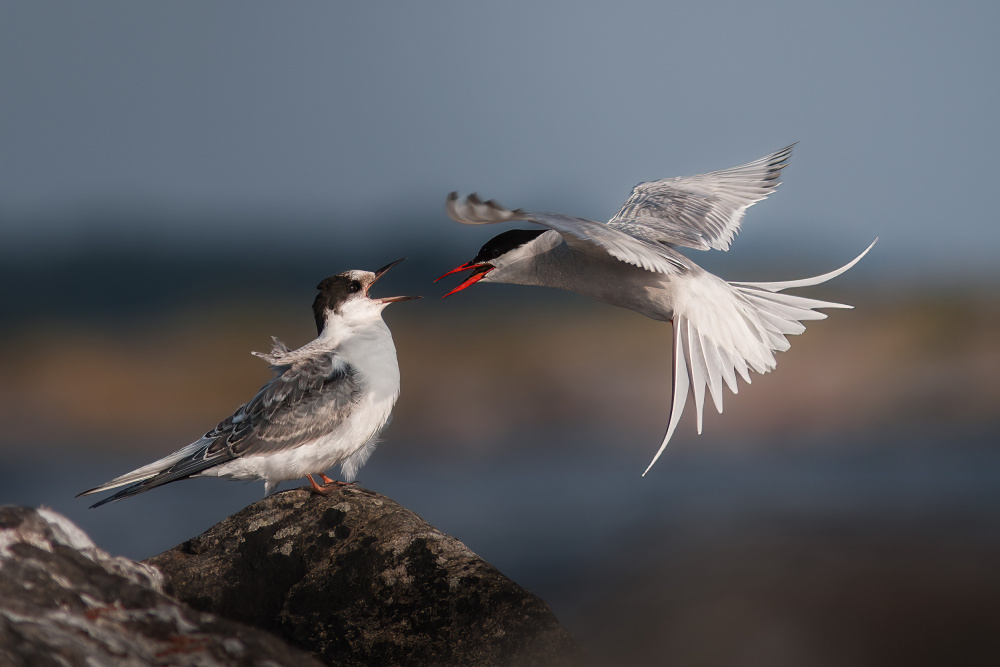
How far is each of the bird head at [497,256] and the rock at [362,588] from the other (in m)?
1.56

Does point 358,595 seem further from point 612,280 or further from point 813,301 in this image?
point 813,301

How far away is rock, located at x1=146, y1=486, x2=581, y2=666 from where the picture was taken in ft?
11.5

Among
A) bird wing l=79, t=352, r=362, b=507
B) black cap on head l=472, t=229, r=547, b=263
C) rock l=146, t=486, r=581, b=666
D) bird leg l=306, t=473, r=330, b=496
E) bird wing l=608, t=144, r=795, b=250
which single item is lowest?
rock l=146, t=486, r=581, b=666

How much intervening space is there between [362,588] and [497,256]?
7.14 feet

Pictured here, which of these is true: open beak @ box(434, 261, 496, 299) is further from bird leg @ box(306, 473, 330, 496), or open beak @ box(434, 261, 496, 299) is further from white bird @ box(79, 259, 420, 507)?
bird leg @ box(306, 473, 330, 496)

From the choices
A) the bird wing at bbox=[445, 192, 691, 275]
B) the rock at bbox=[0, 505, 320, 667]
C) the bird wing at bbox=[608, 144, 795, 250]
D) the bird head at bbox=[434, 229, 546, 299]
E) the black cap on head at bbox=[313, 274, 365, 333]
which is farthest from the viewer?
the bird wing at bbox=[608, 144, 795, 250]

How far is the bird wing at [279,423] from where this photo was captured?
4.55m

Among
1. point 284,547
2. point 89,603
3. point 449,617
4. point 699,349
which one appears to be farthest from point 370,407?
point 89,603

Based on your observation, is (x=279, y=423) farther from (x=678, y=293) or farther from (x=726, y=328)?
(x=726, y=328)

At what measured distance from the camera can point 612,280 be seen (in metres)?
5.03

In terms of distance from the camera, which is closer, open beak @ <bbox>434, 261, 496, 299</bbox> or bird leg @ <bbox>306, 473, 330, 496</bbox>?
bird leg @ <bbox>306, 473, 330, 496</bbox>

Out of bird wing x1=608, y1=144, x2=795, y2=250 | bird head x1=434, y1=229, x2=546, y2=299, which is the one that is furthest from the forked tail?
bird head x1=434, y1=229, x2=546, y2=299

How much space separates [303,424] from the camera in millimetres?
4547

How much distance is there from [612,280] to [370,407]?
159 centimetres
